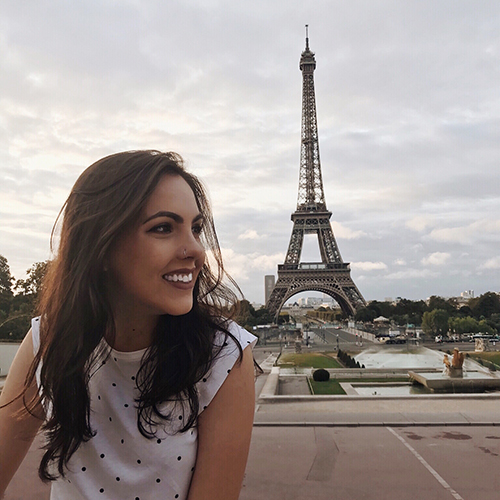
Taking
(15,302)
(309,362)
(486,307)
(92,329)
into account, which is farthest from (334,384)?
(486,307)

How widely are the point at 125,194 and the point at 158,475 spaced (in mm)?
843

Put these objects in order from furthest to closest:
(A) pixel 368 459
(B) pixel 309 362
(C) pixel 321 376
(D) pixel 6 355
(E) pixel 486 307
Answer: (E) pixel 486 307, (B) pixel 309 362, (D) pixel 6 355, (C) pixel 321 376, (A) pixel 368 459

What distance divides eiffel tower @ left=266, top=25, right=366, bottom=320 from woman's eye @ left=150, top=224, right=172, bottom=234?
48.8 meters

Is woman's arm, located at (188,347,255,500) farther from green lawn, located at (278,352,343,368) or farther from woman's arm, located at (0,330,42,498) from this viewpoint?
green lawn, located at (278,352,343,368)

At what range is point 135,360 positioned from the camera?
1427 mm

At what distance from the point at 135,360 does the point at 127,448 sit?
0.26 m

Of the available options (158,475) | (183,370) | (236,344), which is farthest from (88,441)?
(236,344)

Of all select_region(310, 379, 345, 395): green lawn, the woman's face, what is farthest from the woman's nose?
select_region(310, 379, 345, 395): green lawn

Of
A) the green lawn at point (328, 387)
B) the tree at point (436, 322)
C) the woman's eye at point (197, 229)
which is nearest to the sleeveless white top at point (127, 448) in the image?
the woman's eye at point (197, 229)

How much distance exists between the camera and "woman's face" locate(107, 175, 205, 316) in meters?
1.32

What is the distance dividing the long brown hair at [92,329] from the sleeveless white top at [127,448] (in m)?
0.03

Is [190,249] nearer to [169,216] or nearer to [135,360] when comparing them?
[169,216]

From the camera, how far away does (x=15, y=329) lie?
2078cm

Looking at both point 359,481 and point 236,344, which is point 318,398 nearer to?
point 359,481
